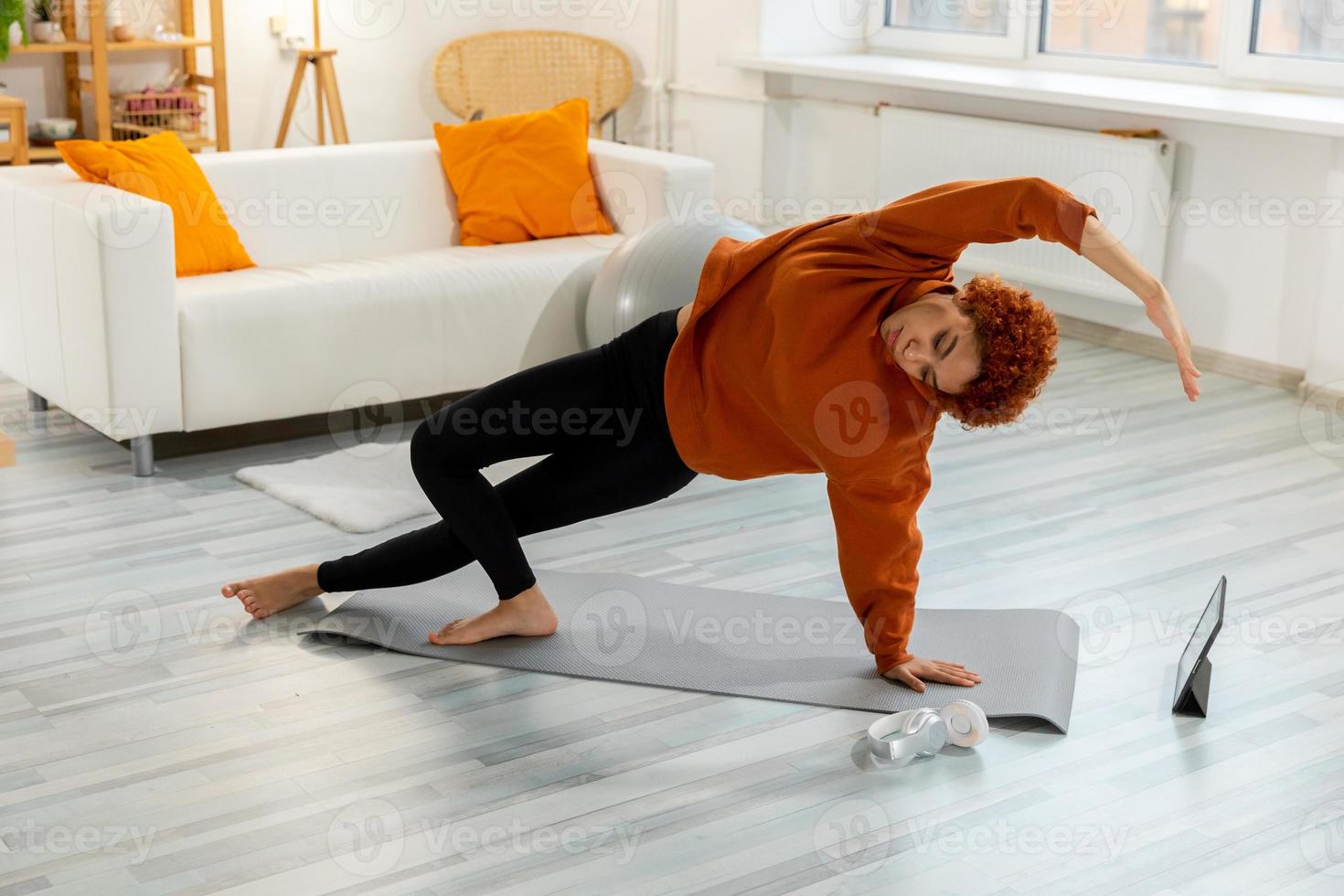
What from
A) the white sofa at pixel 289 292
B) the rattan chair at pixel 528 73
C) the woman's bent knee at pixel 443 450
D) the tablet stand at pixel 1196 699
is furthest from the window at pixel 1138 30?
the woman's bent knee at pixel 443 450

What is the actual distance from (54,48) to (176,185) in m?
2.09

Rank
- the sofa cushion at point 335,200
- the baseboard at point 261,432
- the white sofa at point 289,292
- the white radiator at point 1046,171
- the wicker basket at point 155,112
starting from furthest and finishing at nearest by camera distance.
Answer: the wicker basket at point 155,112, the white radiator at point 1046,171, the sofa cushion at point 335,200, the baseboard at point 261,432, the white sofa at point 289,292

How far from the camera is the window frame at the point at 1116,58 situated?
4.52 metres

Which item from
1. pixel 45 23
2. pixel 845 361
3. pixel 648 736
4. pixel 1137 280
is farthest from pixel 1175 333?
pixel 45 23

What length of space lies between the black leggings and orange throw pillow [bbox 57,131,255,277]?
1.52 meters

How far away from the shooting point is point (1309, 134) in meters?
4.19

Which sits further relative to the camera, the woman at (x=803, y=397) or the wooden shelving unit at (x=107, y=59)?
the wooden shelving unit at (x=107, y=59)

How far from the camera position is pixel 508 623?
263 cm

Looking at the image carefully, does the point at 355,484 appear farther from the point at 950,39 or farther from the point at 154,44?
the point at 950,39

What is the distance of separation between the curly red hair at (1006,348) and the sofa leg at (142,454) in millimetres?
2130

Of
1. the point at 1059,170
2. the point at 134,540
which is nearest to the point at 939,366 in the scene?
the point at 134,540

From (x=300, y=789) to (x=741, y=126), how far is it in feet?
14.3

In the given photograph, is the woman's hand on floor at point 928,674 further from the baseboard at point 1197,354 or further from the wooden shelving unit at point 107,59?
the wooden shelving unit at point 107,59

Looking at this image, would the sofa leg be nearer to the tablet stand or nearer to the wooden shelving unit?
the tablet stand
